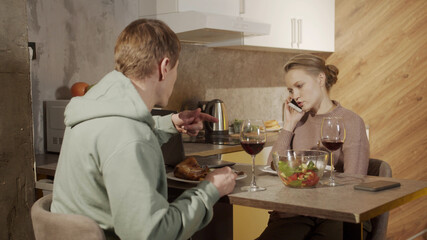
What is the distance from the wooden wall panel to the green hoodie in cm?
314

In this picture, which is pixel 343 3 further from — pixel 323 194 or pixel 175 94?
pixel 323 194

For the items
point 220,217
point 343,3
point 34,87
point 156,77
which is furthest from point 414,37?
point 156,77

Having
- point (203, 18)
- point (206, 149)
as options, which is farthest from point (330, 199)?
point (203, 18)

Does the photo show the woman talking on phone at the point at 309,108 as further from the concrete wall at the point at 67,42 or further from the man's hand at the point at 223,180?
the concrete wall at the point at 67,42

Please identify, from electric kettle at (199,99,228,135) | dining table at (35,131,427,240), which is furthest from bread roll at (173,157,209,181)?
electric kettle at (199,99,228,135)

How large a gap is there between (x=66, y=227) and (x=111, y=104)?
328mm

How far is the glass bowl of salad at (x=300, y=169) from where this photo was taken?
5.18ft

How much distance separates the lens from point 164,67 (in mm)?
1445

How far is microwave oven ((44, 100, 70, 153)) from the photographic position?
272 cm

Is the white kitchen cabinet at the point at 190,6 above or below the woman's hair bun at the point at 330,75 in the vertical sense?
above

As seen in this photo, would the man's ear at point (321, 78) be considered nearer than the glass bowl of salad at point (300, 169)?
No

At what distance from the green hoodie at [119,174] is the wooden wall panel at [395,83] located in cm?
314

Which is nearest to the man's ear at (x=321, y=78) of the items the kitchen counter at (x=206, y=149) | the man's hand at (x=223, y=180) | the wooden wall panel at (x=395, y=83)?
the kitchen counter at (x=206, y=149)

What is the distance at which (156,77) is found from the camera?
1.46 meters
